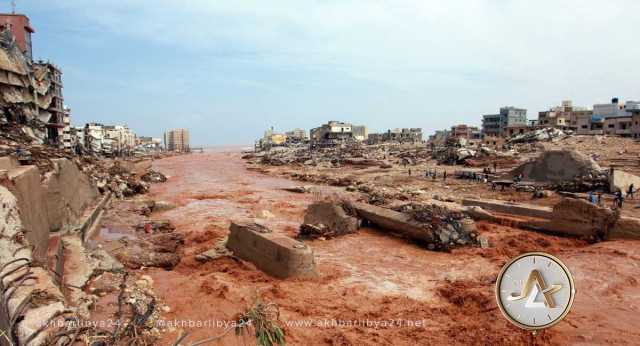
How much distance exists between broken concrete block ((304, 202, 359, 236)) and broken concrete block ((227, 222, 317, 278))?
9.79ft

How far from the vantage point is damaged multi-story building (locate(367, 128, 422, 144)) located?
74000 mm

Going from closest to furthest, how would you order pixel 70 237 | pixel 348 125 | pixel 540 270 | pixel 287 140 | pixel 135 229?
pixel 540 270 < pixel 70 237 < pixel 135 229 < pixel 348 125 < pixel 287 140

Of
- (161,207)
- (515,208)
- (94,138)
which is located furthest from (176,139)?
(515,208)

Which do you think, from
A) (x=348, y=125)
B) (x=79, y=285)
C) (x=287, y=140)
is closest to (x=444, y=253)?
(x=79, y=285)

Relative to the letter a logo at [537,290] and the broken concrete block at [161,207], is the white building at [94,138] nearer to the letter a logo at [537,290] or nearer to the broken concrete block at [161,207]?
the broken concrete block at [161,207]

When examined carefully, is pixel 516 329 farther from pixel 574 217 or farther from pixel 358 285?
pixel 574 217

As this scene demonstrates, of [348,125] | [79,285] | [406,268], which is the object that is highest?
[348,125]

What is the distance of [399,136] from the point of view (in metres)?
76.3

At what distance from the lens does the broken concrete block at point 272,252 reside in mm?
7781

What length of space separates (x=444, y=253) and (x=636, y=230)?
195 inches

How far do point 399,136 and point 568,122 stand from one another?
2933cm

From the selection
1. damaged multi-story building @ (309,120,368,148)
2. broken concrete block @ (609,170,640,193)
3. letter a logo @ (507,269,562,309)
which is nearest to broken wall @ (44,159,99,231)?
letter a logo @ (507,269,562,309)

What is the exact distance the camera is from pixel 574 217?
10625mm

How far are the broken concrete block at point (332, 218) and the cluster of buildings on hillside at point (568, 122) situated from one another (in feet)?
130
